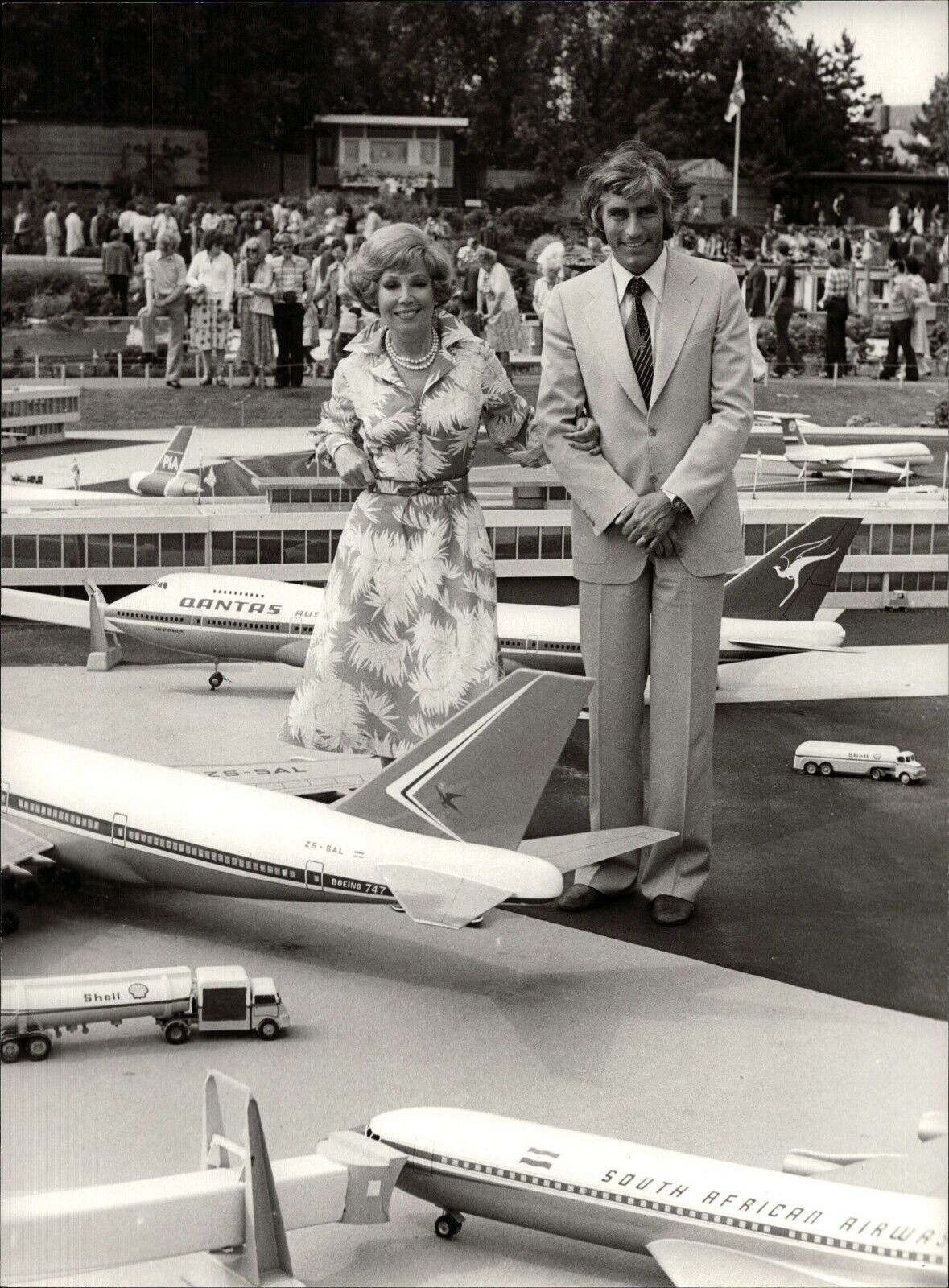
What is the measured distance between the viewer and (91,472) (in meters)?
10.9

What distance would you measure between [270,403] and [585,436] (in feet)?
19.5

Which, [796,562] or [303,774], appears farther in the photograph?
[796,562]

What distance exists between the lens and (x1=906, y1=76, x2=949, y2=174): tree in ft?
17.2

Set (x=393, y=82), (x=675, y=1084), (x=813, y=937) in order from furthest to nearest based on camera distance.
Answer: (x=393, y=82), (x=813, y=937), (x=675, y=1084)

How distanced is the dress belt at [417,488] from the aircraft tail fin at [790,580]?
4.11 metres

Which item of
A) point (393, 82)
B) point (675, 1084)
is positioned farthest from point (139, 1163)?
point (393, 82)

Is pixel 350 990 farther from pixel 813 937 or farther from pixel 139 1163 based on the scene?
pixel 813 937

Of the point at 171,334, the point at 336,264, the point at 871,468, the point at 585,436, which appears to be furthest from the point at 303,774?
the point at 871,468

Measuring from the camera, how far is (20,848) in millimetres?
5656

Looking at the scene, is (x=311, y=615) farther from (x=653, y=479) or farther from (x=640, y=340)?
(x=640, y=340)

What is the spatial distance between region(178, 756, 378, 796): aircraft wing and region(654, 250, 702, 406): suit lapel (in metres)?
2.04

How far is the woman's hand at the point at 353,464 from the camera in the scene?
5469mm

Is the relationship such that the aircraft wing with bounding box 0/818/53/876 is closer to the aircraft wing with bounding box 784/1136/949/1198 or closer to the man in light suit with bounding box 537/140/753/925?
the man in light suit with bounding box 537/140/753/925

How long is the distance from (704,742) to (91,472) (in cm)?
641
